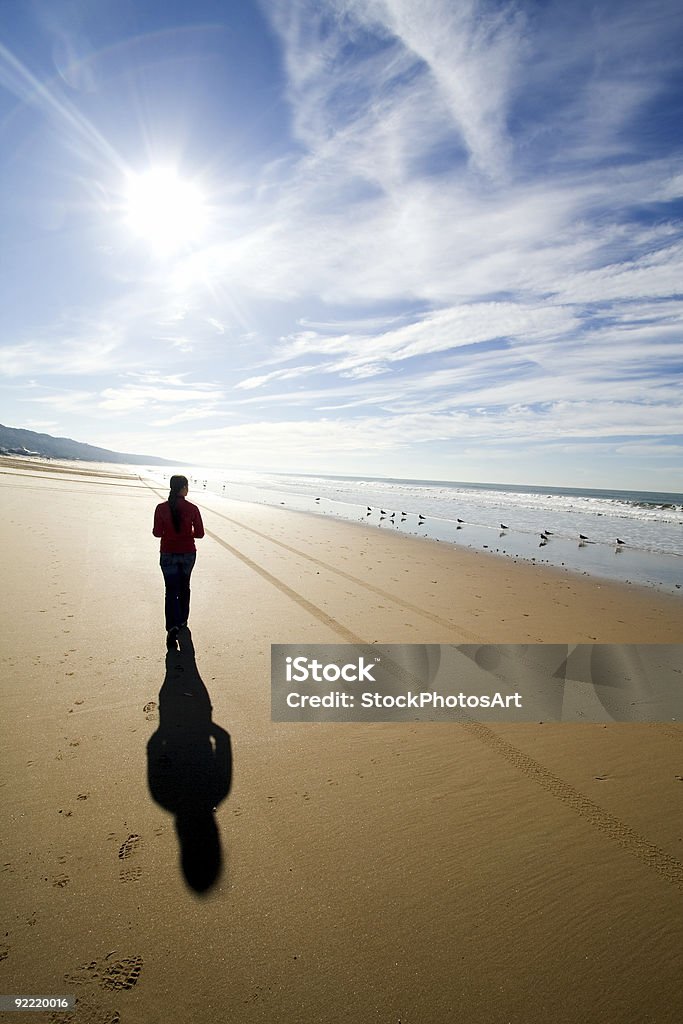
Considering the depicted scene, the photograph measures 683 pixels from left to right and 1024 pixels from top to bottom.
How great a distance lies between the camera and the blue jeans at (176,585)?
7.25 m

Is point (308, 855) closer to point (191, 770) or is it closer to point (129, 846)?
point (129, 846)

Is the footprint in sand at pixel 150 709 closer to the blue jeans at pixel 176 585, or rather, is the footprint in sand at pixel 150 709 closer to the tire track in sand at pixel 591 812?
the blue jeans at pixel 176 585

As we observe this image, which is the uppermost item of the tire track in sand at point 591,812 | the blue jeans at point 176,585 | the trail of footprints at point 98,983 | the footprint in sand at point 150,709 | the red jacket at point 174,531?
the red jacket at point 174,531

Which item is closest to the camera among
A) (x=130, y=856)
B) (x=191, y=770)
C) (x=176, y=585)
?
(x=130, y=856)

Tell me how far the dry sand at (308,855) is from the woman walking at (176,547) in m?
0.54

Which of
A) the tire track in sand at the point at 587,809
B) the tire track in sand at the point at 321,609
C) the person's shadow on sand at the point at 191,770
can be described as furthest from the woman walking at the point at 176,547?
the tire track in sand at the point at 587,809

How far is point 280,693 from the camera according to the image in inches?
244

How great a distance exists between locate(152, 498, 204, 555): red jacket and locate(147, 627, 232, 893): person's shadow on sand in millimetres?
1859

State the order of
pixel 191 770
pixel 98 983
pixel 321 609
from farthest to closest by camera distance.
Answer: pixel 321 609, pixel 191 770, pixel 98 983

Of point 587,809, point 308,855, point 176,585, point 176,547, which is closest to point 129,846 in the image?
point 308,855

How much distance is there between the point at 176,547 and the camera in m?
7.25

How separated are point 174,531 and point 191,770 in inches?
145

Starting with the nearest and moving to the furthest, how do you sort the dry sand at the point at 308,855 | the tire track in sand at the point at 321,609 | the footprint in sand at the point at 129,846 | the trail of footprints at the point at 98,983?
the trail of footprints at the point at 98,983 < the dry sand at the point at 308,855 < the footprint in sand at the point at 129,846 < the tire track in sand at the point at 321,609

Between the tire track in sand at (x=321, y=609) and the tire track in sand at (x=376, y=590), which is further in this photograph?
the tire track in sand at (x=376, y=590)
